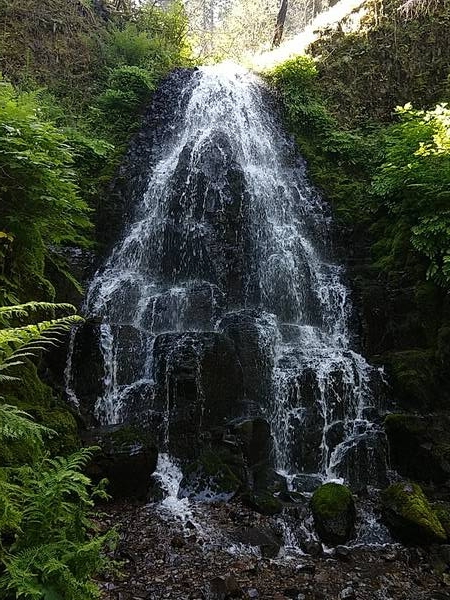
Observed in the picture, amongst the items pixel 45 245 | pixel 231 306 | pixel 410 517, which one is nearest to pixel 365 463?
pixel 410 517

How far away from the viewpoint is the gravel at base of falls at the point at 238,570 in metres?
4.53

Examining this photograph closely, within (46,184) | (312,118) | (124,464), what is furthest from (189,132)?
(124,464)

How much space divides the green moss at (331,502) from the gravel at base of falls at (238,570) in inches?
18.2

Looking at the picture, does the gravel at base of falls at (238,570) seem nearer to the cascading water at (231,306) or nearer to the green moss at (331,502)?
the green moss at (331,502)

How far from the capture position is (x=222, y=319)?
10.2m

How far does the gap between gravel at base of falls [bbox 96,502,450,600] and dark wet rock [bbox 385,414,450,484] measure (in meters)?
2.18

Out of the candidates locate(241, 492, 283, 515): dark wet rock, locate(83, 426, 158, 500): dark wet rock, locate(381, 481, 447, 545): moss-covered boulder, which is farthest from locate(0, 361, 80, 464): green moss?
locate(381, 481, 447, 545): moss-covered boulder

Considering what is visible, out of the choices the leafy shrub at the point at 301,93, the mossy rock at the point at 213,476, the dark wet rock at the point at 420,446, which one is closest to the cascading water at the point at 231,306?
the dark wet rock at the point at 420,446

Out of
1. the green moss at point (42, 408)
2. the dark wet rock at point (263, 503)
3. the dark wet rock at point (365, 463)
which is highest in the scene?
the green moss at point (42, 408)

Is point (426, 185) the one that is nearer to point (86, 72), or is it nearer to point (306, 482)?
point (306, 482)

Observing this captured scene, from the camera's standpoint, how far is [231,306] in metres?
11.1

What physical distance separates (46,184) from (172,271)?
6.44 metres

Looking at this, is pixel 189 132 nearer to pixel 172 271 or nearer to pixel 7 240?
pixel 172 271

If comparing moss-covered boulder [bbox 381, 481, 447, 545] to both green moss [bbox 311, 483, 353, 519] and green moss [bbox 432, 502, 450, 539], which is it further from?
green moss [bbox 311, 483, 353, 519]
